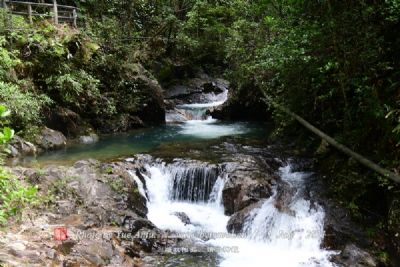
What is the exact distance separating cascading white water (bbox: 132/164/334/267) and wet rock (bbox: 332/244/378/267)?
22cm

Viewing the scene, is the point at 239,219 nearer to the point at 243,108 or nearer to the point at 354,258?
the point at 354,258

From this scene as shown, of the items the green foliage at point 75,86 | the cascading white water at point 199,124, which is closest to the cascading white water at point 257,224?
the cascading white water at point 199,124

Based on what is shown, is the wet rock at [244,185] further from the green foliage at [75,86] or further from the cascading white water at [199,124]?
the green foliage at [75,86]

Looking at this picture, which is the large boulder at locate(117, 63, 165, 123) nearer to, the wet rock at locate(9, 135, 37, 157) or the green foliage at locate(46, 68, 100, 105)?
the green foliage at locate(46, 68, 100, 105)

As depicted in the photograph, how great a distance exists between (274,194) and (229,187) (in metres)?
1.08

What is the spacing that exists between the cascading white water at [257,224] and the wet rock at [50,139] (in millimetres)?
4379

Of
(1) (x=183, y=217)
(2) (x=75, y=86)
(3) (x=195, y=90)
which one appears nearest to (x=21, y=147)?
(2) (x=75, y=86)

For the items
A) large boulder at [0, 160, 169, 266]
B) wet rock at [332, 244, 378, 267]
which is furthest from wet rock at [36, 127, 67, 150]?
wet rock at [332, 244, 378, 267]

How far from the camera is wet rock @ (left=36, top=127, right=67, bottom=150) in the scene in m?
12.7

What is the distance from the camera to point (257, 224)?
8.46 meters

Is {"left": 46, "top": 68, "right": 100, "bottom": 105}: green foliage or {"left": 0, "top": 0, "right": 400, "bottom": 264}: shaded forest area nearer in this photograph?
{"left": 0, "top": 0, "right": 400, "bottom": 264}: shaded forest area

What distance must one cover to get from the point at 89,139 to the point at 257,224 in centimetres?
842

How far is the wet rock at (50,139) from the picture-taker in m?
12.7

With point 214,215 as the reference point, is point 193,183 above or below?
above
